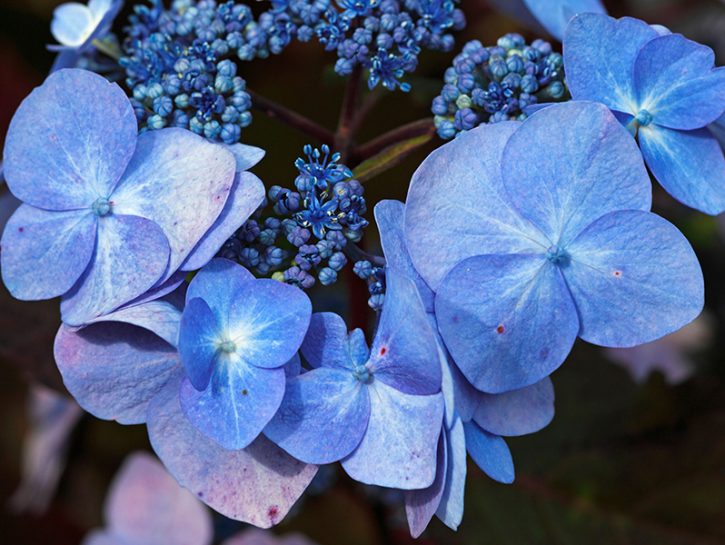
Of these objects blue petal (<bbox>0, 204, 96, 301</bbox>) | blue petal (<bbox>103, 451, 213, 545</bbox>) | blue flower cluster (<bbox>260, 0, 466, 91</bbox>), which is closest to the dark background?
blue petal (<bbox>103, 451, 213, 545</bbox>)

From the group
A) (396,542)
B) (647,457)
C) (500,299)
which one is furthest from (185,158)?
(647,457)

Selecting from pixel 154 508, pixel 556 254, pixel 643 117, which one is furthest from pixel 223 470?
pixel 154 508

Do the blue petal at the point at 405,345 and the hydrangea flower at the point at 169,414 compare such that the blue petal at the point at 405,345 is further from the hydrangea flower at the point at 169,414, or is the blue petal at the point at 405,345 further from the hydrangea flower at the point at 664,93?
the hydrangea flower at the point at 664,93

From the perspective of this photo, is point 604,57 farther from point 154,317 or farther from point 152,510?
point 152,510

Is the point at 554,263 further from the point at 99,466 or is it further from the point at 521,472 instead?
the point at 99,466

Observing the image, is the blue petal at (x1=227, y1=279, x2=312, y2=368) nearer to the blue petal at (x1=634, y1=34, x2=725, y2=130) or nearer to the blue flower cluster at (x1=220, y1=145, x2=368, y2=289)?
the blue flower cluster at (x1=220, y1=145, x2=368, y2=289)
